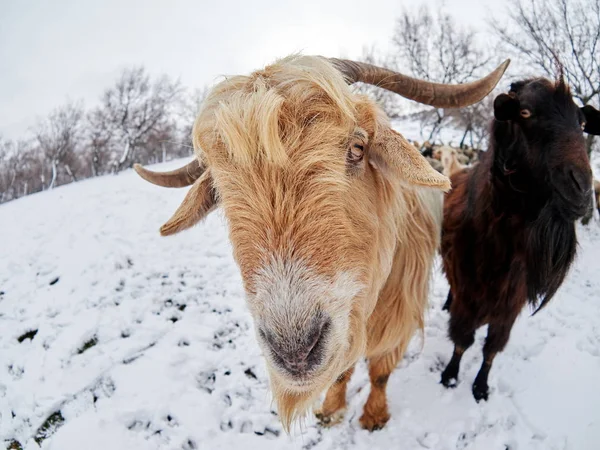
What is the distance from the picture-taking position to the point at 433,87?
2.35 m

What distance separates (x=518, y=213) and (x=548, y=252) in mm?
400

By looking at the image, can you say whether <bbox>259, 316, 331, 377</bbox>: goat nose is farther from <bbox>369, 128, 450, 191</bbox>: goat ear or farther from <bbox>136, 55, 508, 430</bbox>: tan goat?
<bbox>369, 128, 450, 191</bbox>: goat ear

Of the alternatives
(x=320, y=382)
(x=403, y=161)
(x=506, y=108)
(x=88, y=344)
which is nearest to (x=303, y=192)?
(x=403, y=161)

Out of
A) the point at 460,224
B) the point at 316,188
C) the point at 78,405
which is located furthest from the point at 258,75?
the point at 78,405

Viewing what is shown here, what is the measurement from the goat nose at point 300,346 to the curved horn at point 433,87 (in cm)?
176

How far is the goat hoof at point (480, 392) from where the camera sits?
138 inches

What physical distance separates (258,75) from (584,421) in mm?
4440

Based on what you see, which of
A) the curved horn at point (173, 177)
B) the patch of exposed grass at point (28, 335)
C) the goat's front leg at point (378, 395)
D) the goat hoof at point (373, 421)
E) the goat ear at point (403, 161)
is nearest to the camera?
the goat ear at point (403, 161)

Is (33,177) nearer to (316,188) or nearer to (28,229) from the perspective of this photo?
(28,229)

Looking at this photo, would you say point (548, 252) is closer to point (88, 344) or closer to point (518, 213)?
point (518, 213)

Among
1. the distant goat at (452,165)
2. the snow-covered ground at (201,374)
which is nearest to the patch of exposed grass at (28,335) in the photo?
the snow-covered ground at (201,374)

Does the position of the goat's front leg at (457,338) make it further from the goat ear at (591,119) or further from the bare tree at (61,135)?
the bare tree at (61,135)

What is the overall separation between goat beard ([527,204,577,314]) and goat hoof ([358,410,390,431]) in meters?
1.85

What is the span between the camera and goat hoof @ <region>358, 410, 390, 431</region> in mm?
3260
